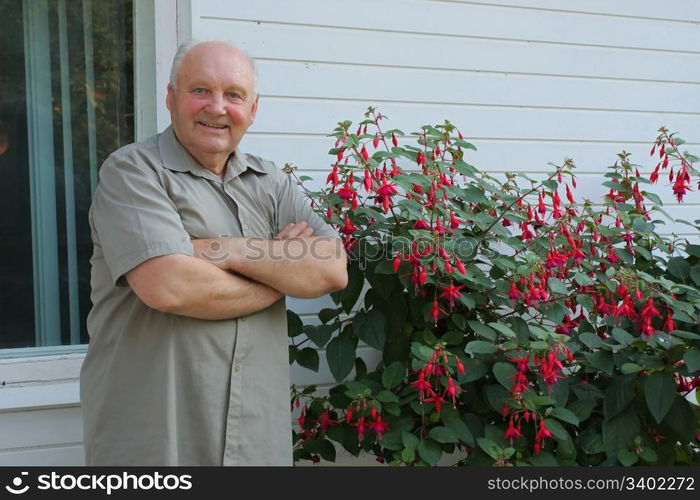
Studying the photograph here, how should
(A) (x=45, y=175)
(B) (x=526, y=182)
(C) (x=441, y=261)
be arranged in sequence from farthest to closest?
(B) (x=526, y=182), (A) (x=45, y=175), (C) (x=441, y=261)

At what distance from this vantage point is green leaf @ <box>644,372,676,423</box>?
2.53 m

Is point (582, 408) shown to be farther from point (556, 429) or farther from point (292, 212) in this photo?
point (292, 212)

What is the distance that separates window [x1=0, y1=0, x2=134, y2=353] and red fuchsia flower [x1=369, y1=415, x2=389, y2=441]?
1080 millimetres

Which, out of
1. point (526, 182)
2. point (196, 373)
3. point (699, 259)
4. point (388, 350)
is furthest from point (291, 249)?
point (699, 259)

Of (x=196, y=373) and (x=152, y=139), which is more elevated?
(x=152, y=139)

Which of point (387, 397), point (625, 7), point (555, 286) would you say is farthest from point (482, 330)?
point (625, 7)

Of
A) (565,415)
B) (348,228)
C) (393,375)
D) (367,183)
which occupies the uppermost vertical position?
(367,183)

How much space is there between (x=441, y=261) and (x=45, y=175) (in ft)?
4.62

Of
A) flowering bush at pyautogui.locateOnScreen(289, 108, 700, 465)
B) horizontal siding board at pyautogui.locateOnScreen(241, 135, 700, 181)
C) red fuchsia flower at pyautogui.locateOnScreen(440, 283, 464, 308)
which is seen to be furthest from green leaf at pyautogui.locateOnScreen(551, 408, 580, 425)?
horizontal siding board at pyautogui.locateOnScreen(241, 135, 700, 181)

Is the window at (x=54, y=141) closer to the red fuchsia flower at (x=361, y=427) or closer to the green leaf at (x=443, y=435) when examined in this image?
the red fuchsia flower at (x=361, y=427)

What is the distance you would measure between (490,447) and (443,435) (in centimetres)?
15

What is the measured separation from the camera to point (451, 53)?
3.30 m

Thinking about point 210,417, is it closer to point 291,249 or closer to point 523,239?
point 291,249

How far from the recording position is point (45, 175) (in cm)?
277
